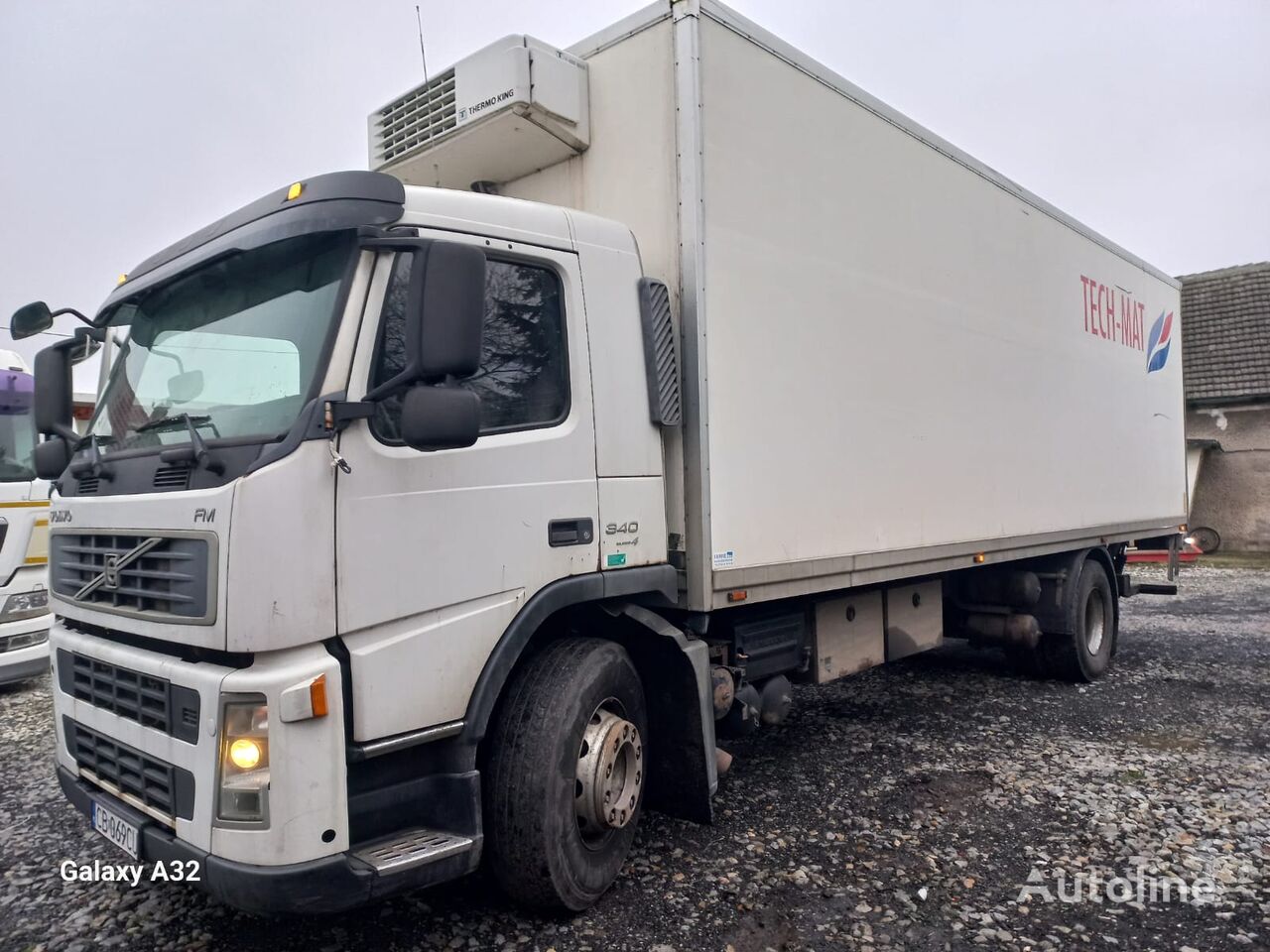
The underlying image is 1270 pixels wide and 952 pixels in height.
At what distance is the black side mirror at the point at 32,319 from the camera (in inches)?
150

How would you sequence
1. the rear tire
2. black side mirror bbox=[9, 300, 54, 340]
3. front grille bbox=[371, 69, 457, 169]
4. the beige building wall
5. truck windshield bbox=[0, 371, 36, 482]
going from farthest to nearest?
the beige building wall → the rear tire → truck windshield bbox=[0, 371, 36, 482] → front grille bbox=[371, 69, 457, 169] → black side mirror bbox=[9, 300, 54, 340]

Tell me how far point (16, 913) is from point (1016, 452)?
626 centimetres

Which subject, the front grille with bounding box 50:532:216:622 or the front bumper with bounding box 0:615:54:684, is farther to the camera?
the front bumper with bounding box 0:615:54:684

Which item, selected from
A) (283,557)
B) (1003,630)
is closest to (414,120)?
(283,557)

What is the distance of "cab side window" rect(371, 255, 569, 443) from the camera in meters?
3.32

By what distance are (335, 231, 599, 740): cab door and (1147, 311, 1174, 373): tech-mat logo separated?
7397mm

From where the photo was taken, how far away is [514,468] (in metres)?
3.34

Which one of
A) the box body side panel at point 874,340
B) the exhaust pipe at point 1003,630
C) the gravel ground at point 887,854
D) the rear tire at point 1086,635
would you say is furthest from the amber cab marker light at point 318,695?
the rear tire at point 1086,635

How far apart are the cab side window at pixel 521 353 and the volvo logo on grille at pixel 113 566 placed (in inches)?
46.6

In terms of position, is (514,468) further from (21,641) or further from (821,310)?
(21,641)

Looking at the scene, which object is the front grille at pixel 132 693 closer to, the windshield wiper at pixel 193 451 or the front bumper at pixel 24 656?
the windshield wiper at pixel 193 451

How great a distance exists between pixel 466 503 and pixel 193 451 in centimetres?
90

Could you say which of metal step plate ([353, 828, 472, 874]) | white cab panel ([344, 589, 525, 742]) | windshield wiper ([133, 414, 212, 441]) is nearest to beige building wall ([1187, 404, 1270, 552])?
white cab panel ([344, 589, 525, 742])

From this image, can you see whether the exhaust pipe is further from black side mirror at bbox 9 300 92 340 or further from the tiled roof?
the tiled roof
